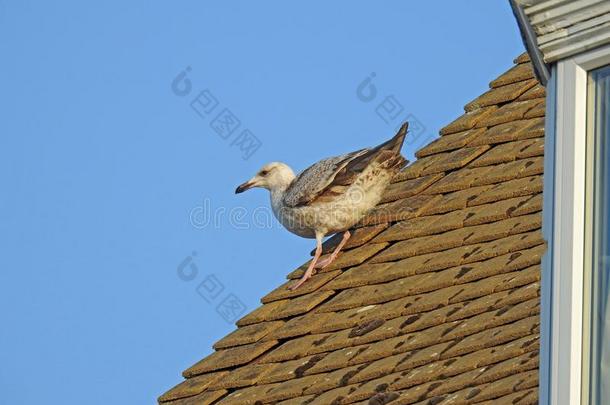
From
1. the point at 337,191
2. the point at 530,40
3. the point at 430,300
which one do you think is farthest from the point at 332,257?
the point at 530,40

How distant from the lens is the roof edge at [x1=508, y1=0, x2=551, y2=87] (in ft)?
13.9

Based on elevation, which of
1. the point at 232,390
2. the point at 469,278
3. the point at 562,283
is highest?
the point at 232,390

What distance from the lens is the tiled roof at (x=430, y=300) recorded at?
18.6 ft

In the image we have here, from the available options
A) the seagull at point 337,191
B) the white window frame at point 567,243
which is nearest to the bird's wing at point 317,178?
the seagull at point 337,191

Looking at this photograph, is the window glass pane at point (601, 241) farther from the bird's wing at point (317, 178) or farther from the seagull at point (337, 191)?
the bird's wing at point (317, 178)

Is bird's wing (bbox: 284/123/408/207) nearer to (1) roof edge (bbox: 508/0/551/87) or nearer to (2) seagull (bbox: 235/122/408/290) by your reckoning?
(2) seagull (bbox: 235/122/408/290)

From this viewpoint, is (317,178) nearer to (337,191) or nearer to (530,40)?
(337,191)

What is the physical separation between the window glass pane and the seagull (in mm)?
3876

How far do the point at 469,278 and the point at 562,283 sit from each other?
2.28m

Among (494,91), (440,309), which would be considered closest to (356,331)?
(440,309)

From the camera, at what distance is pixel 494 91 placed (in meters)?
8.38

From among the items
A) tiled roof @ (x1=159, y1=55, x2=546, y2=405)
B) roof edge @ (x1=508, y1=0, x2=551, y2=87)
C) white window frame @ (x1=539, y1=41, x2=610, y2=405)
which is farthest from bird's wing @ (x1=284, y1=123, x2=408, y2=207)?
white window frame @ (x1=539, y1=41, x2=610, y2=405)

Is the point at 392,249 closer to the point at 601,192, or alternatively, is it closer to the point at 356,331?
the point at 356,331

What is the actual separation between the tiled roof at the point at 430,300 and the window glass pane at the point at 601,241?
3.04 feet
